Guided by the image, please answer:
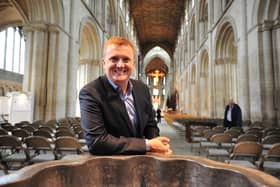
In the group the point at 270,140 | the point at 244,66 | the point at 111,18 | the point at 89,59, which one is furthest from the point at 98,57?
the point at 270,140

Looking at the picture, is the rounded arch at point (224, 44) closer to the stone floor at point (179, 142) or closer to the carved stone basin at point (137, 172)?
the stone floor at point (179, 142)

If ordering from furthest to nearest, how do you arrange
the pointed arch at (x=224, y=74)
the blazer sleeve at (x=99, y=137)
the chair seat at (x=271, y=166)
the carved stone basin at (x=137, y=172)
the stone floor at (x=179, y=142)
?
1. the pointed arch at (x=224, y=74)
2. the stone floor at (x=179, y=142)
3. the chair seat at (x=271, y=166)
4. the blazer sleeve at (x=99, y=137)
5. the carved stone basin at (x=137, y=172)

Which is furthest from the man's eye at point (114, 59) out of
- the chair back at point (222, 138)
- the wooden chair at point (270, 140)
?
the wooden chair at point (270, 140)

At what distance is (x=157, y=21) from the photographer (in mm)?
35062

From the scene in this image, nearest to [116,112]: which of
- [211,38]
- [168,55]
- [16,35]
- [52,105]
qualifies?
[52,105]

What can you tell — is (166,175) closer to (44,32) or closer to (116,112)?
(116,112)

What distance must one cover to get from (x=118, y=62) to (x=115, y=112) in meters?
0.28

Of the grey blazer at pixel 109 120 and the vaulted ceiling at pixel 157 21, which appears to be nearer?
the grey blazer at pixel 109 120

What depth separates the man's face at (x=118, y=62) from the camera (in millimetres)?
1292

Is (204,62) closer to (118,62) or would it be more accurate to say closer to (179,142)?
(179,142)

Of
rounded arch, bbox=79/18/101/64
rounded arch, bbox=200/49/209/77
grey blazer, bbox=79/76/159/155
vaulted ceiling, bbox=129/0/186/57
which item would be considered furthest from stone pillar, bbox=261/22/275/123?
vaulted ceiling, bbox=129/0/186/57

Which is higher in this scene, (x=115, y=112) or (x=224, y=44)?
(x=224, y=44)

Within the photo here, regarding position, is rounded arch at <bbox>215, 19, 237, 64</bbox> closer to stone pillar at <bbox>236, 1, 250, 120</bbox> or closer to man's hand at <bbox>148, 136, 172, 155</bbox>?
stone pillar at <bbox>236, 1, 250, 120</bbox>

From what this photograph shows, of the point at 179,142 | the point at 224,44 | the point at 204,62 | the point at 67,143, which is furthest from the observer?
the point at 204,62
